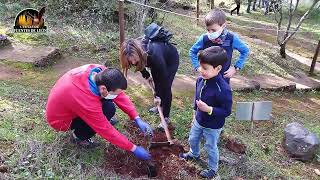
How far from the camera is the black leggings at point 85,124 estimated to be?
10.4ft

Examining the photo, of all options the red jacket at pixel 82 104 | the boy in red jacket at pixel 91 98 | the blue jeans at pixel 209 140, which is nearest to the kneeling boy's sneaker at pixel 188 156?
the blue jeans at pixel 209 140

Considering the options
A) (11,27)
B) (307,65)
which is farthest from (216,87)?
(307,65)

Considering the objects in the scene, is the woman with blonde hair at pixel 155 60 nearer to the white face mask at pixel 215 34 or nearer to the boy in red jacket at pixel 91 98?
the boy in red jacket at pixel 91 98

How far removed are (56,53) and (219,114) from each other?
435cm

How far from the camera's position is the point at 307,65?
11203mm

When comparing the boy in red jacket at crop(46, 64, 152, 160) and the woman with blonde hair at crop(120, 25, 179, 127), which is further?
the woman with blonde hair at crop(120, 25, 179, 127)

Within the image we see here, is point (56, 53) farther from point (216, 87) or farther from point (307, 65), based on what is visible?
point (307, 65)

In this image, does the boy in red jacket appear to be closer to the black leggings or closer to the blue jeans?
the black leggings

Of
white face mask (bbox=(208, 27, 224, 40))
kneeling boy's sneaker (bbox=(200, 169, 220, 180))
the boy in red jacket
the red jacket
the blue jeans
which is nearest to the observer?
the boy in red jacket
